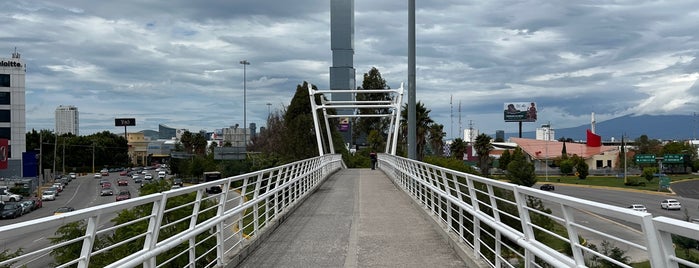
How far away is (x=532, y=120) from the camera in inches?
7269

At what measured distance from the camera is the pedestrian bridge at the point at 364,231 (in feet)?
15.0

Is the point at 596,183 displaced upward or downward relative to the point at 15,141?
downward

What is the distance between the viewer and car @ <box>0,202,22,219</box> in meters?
52.1

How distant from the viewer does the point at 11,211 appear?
173 feet

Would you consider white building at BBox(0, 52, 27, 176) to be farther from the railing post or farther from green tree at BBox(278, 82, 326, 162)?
the railing post

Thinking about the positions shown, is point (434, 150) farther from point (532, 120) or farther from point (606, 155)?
point (532, 120)

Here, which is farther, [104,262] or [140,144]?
[140,144]

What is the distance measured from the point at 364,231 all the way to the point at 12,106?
283 ft

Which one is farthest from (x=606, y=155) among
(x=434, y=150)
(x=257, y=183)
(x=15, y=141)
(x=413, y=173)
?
(x=257, y=183)

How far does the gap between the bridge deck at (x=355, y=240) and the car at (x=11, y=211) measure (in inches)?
1640

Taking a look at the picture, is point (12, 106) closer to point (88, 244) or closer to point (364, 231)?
point (364, 231)

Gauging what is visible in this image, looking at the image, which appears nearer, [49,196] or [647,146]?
[49,196]

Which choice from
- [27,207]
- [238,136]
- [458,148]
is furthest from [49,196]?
[458,148]

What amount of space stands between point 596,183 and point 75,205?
81.6 metres
